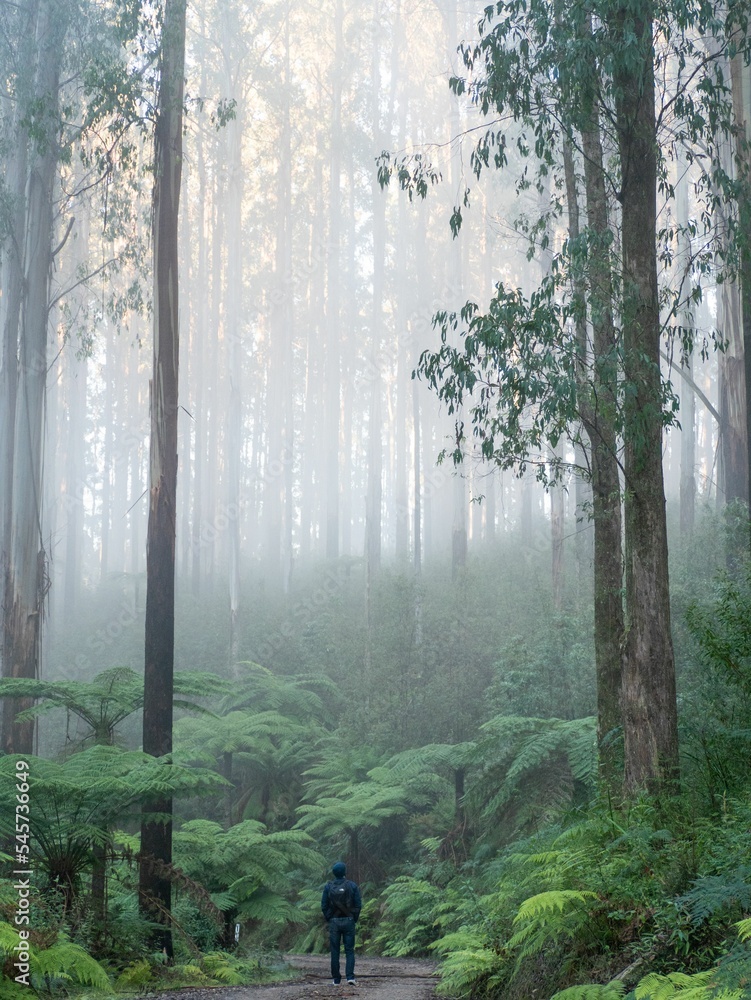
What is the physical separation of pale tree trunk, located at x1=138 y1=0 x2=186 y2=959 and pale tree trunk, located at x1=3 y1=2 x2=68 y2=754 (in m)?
3.12

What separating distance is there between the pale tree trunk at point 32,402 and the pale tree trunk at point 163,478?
3.12 meters

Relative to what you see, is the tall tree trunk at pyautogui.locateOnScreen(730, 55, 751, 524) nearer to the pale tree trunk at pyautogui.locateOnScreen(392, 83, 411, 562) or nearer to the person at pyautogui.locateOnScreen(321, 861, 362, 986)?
the person at pyautogui.locateOnScreen(321, 861, 362, 986)

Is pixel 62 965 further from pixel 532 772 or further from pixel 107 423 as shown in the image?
pixel 107 423

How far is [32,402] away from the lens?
46.6 ft

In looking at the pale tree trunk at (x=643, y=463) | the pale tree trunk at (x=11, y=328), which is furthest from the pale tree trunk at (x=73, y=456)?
the pale tree trunk at (x=643, y=463)

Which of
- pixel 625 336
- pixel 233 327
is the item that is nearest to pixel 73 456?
pixel 233 327

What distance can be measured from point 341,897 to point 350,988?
1091 mm

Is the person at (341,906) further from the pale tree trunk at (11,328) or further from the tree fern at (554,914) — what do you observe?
the pale tree trunk at (11,328)

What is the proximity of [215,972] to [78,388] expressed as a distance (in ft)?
101

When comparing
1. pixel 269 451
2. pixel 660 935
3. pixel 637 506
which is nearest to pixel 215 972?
pixel 660 935

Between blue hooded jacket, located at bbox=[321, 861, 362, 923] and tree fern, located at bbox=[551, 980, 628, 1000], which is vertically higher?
tree fern, located at bbox=[551, 980, 628, 1000]

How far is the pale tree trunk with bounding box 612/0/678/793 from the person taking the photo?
7316 millimetres

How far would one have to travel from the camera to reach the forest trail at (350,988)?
7070 millimetres

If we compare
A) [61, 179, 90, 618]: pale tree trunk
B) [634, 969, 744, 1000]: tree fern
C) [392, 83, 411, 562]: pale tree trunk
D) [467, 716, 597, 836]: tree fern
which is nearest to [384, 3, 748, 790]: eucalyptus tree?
[467, 716, 597, 836]: tree fern
